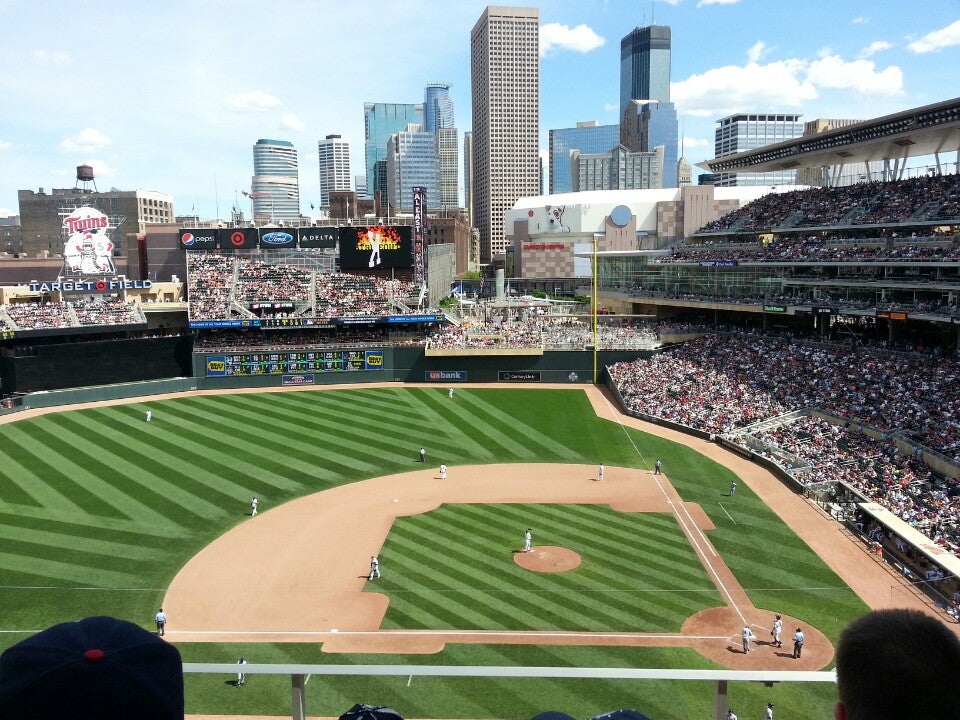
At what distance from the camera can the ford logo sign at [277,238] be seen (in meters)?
61.4

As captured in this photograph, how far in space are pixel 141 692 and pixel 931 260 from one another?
46.0 m

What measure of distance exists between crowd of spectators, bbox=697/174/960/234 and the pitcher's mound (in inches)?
1259

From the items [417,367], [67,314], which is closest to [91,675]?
[417,367]

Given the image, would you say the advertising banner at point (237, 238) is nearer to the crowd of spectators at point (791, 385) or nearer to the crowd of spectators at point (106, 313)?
the crowd of spectators at point (106, 313)

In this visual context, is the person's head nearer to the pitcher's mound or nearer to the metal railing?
the metal railing

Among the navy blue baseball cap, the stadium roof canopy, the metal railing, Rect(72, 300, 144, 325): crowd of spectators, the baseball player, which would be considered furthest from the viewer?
Rect(72, 300, 144, 325): crowd of spectators

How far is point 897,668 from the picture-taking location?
8.12 feet

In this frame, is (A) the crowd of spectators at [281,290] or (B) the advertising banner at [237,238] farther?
(B) the advertising banner at [237,238]

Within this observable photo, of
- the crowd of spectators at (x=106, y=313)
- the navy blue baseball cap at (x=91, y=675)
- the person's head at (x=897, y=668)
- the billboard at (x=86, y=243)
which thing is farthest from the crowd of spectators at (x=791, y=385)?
the billboard at (x=86, y=243)

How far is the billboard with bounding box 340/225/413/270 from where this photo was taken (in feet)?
202

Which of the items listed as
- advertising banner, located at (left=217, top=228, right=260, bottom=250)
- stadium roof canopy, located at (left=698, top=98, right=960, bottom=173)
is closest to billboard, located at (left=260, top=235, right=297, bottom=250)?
advertising banner, located at (left=217, top=228, right=260, bottom=250)

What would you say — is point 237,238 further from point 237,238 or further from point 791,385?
point 791,385

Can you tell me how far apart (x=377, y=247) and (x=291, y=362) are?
13.3 metres

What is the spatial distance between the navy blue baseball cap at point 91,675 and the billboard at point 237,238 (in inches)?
2466
